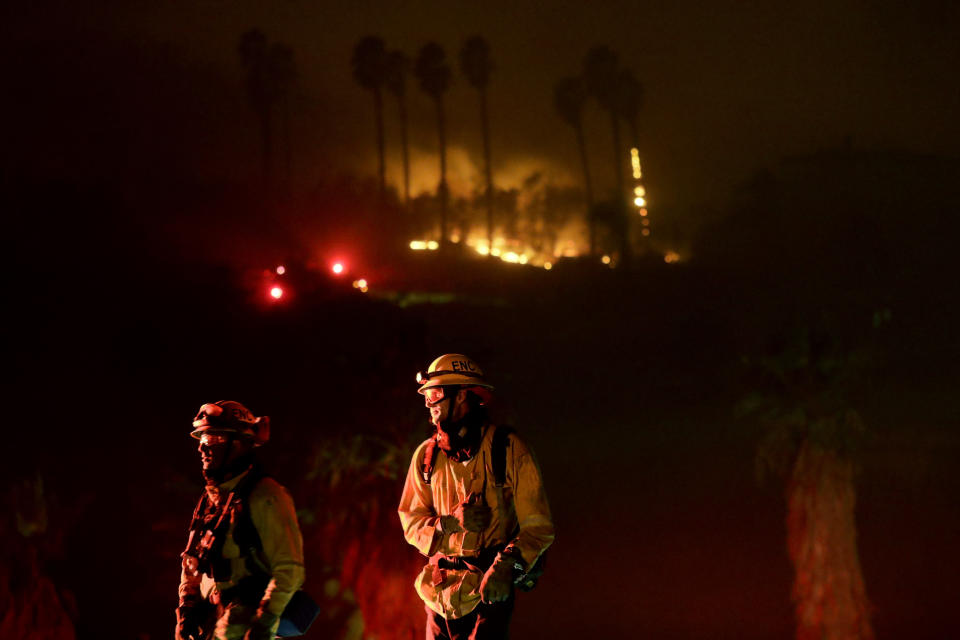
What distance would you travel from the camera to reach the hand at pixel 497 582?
189 inches

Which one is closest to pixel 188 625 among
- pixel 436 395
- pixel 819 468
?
pixel 436 395

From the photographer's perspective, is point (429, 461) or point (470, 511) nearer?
point (470, 511)

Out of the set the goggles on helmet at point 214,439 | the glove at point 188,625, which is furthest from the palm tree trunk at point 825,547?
the glove at point 188,625

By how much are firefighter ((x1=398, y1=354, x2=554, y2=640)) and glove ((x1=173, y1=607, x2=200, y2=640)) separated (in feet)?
3.98

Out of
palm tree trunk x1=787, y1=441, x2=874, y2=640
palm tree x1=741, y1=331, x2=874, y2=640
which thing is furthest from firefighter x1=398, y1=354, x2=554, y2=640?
palm tree trunk x1=787, y1=441, x2=874, y2=640

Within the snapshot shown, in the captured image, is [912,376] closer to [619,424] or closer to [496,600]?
[619,424]

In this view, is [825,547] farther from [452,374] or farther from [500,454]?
[452,374]

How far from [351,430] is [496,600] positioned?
43.9ft

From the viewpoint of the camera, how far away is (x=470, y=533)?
5.07 metres

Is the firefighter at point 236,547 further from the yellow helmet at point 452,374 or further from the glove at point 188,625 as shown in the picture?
the yellow helmet at point 452,374

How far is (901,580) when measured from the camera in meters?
26.5

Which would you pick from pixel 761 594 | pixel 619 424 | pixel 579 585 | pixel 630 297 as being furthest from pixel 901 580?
pixel 630 297

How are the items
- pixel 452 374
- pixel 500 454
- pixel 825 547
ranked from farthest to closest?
pixel 825 547
pixel 452 374
pixel 500 454

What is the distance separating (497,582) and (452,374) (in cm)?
120
